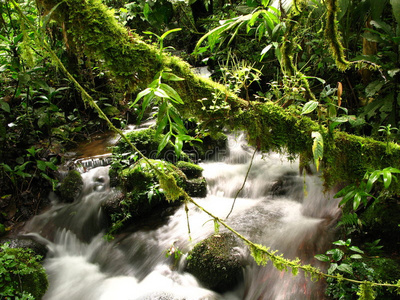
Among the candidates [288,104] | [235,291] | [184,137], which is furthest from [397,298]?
[184,137]

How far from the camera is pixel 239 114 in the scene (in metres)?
1.95

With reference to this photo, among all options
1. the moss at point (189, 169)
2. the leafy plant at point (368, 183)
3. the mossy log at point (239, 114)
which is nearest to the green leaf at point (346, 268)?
the leafy plant at point (368, 183)

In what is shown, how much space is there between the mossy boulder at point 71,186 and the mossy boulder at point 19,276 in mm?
1402

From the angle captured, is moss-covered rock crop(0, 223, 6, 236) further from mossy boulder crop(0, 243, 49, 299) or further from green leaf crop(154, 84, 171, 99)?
green leaf crop(154, 84, 171, 99)

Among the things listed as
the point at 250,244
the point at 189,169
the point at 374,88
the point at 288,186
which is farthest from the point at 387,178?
the point at 189,169

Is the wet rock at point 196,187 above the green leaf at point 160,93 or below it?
below

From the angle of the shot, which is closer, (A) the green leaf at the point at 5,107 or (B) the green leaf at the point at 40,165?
(A) the green leaf at the point at 5,107

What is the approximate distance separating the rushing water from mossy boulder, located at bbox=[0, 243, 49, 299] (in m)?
0.25

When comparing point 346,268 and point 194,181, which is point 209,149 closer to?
point 194,181

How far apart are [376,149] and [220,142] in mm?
4000

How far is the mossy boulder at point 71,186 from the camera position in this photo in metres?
4.68

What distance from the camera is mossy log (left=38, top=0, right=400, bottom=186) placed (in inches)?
67.9

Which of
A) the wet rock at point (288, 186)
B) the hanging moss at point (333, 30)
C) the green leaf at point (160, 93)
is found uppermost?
the hanging moss at point (333, 30)

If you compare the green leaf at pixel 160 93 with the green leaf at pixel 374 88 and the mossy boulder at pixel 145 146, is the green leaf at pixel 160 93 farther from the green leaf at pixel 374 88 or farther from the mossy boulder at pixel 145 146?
the mossy boulder at pixel 145 146
